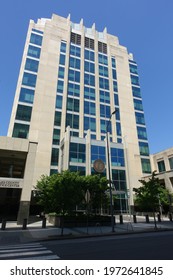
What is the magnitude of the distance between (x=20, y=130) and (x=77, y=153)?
47.5 ft

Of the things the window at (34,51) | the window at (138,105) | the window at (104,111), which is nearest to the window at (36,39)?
A: the window at (34,51)

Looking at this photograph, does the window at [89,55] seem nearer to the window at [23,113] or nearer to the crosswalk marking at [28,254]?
the window at [23,113]

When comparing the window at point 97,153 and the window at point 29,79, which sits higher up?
the window at point 29,79

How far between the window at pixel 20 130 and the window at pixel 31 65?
679 inches

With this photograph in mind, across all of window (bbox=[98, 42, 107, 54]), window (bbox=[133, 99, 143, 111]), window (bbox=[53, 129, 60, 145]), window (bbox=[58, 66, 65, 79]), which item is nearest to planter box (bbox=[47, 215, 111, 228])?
window (bbox=[53, 129, 60, 145])

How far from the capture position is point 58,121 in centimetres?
4662

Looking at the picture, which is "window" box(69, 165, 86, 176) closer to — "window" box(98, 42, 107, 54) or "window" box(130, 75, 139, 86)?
"window" box(130, 75, 139, 86)

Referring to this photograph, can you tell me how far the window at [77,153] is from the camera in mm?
40500

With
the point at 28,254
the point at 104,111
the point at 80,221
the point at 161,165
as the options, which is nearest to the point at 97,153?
the point at 104,111

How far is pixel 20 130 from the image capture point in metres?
41.9

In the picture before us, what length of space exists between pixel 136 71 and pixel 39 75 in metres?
37.1

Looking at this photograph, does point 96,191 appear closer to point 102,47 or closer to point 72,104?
point 72,104
